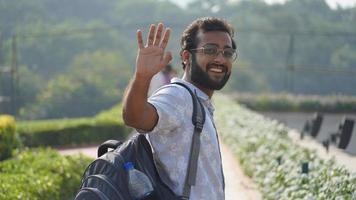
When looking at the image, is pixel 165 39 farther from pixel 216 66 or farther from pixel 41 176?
pixel 41 176

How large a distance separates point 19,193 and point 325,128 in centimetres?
1731

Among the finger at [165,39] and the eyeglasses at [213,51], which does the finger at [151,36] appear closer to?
the finger at [165,39]

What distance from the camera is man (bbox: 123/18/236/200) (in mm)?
2068

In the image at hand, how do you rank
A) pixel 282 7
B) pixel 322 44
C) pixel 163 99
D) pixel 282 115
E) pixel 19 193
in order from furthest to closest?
pixel 282 7
pixel 322 44
pixel 282 115
pixel 19 193
pixel 163 99

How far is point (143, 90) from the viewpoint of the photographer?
2.05 m

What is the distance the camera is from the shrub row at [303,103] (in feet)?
83.0

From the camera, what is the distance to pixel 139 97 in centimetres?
204

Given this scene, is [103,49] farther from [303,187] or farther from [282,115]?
[303,187]

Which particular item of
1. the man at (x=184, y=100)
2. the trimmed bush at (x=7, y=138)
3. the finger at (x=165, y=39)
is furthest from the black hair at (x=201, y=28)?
the trimmed bush at (x=7, y=138)

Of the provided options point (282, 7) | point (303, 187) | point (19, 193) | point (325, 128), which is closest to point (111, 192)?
point (19, 193)

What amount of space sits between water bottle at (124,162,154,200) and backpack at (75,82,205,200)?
0.01 m

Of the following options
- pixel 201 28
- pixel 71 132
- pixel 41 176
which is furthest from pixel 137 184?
pixel 71 132

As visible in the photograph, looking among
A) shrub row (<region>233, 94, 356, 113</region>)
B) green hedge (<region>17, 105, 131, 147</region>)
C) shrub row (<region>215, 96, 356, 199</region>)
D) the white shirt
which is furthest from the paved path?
shrub row (<region>233, 94, 356, 113</region>)

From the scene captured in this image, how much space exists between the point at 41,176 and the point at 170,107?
3.37m
